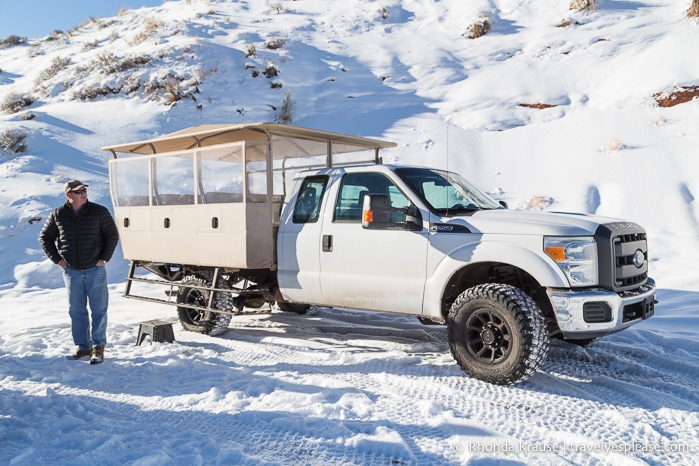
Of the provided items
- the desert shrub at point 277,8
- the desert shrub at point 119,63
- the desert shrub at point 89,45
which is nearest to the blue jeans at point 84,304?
the desert shrub at point 119,63

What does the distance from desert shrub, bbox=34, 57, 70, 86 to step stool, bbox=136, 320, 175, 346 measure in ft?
69.2

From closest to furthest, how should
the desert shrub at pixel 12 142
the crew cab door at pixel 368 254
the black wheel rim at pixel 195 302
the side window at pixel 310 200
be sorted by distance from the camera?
the crew cab door at pixel 368 254, the side window at pixel 310 200, the black wheel rim at pixel 195 302, the desert shrub at pixel 12 142

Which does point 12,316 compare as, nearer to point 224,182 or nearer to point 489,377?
point 224,182

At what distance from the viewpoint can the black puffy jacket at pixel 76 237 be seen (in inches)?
239

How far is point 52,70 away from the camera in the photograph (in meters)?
24.9

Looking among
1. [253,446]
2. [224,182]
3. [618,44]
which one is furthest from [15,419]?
[618,44]

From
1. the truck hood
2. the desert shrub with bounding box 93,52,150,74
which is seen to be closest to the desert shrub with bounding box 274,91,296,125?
the desert shrub with bounding box 93,52,150,74

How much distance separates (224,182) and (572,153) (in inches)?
438

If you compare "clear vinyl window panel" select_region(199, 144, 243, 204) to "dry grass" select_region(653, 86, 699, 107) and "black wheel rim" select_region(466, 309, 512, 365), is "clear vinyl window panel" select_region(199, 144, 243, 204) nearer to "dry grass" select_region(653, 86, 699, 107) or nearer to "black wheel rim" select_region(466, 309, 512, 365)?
"black wheel rim" select_region(466, 309, 512, 365)

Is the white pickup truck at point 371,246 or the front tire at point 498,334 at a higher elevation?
the white pickup truck at point 371,246

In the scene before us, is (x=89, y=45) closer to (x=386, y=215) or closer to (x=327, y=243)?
(x=327, y=243)

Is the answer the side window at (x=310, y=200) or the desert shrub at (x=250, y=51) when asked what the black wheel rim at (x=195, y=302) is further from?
the desert shrub at (x=250, y=51)

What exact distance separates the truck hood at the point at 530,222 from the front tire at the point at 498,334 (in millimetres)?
526

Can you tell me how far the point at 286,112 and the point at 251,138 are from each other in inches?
504
